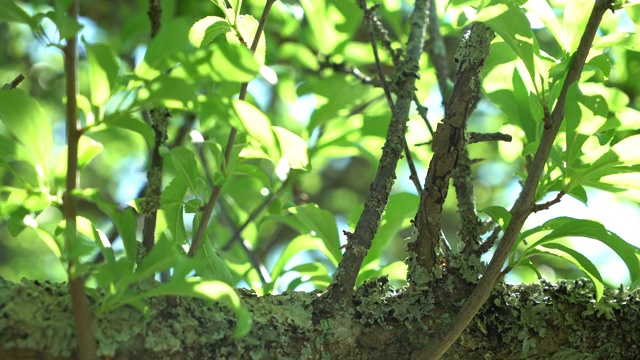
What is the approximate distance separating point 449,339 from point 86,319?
1.35 ft

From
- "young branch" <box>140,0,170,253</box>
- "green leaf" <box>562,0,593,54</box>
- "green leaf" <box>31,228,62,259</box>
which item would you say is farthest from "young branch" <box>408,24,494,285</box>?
"green leaf" <box>31,228,62,259</box>

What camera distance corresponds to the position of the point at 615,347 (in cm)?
96

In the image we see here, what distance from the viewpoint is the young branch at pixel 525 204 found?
2.56ft

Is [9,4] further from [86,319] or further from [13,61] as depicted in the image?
[13,61]

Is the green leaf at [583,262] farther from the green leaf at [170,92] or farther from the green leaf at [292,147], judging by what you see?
the green leaf at [170,92]

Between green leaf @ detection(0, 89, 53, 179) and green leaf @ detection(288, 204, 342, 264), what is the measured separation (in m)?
0.43

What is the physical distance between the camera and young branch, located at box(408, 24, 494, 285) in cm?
92

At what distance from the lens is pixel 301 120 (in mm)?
1850

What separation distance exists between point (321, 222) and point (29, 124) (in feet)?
1.62

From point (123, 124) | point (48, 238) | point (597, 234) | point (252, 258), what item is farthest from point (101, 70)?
point (252, 258)

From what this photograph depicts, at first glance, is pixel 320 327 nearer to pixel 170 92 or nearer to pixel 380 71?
pixel 170 92

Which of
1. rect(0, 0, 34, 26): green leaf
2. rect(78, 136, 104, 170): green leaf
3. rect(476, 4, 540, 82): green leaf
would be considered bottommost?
rect(78, 136, 104, 170): green leaf

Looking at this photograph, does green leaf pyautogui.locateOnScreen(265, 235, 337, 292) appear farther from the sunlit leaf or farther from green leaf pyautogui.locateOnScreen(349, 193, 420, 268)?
the sunlit leaf

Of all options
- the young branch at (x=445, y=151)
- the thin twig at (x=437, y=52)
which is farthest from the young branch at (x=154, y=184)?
the thin twig at (x=437, y=52)
